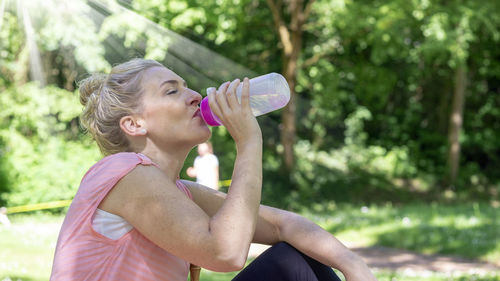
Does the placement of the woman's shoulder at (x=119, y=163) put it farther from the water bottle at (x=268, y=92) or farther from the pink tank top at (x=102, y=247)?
the water bottle at (x=268, y=92)

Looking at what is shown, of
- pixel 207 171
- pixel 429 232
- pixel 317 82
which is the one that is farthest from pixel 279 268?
pixel 317 82

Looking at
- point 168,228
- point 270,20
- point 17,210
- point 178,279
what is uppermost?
point 270,20

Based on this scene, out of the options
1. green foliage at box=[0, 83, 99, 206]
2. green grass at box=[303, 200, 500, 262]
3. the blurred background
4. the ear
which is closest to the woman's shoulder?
the ear

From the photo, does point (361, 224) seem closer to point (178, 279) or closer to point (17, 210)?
point (17, 210)

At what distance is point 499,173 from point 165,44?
13.0 meters

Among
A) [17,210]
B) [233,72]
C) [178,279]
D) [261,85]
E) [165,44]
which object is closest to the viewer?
[178,279]

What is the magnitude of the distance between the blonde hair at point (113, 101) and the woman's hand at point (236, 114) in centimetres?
30

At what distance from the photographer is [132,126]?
219cm

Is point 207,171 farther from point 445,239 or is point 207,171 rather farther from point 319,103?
point 319,103

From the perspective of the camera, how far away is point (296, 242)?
2.45 meters

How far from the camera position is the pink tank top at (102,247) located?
1929 millimetres

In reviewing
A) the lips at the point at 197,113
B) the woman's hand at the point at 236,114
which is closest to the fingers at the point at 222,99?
the woman's hand at the point at 236,114

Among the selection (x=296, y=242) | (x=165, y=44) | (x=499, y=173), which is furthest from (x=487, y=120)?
(x=296, y=242)

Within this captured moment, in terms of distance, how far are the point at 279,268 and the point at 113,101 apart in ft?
2.81
